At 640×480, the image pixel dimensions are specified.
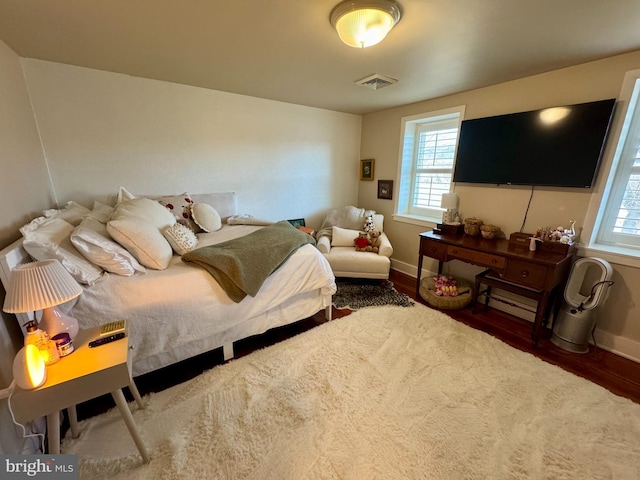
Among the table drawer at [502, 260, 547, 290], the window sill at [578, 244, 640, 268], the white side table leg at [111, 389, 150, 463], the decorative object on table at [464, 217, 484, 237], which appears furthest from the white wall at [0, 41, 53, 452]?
the window sill at [578, 244, 640, 268]

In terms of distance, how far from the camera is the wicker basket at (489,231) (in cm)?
253

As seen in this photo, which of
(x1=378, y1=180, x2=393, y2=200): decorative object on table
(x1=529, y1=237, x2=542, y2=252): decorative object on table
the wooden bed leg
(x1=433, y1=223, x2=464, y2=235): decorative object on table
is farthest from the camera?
(x1=378, y1=180, x2=393, y2=200): decorative object on table

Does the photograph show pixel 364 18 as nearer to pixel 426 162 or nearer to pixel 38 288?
pixel 38 288

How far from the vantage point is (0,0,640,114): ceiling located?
132 cm

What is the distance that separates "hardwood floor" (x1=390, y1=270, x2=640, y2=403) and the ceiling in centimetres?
218

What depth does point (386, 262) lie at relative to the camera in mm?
2871

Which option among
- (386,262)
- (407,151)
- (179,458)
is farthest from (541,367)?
(407,151)

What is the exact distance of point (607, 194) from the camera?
199 cm

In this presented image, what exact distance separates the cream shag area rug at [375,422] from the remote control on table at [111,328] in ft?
1.90

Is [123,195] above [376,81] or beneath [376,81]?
beneath

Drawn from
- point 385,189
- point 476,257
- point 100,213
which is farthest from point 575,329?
point 100,213

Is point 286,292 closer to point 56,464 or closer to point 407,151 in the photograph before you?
point 56,464

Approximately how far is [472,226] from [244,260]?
2284 millimetres

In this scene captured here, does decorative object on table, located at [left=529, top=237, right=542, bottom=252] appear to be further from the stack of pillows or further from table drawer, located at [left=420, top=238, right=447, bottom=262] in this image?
the stack of pillows
